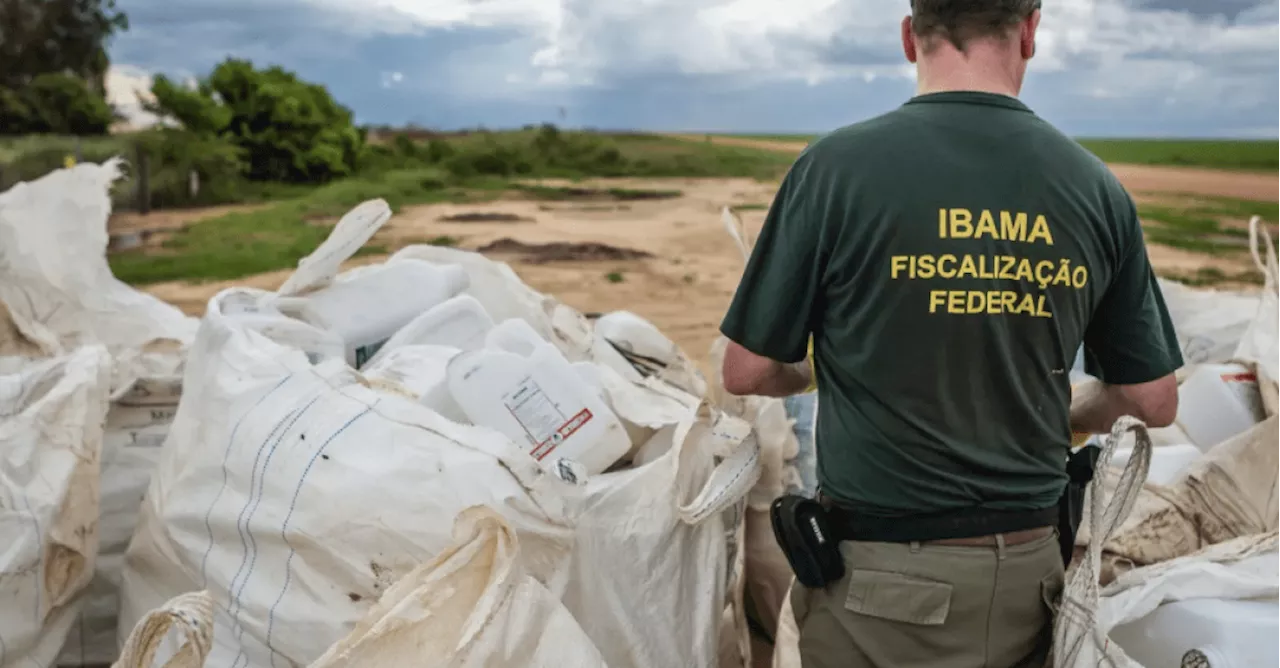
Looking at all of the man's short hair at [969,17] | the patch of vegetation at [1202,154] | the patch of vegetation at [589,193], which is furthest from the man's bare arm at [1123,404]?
the patch of vegetation at [589,193]

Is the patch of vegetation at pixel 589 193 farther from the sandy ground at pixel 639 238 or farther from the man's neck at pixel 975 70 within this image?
the man's neck at pixel 975 70

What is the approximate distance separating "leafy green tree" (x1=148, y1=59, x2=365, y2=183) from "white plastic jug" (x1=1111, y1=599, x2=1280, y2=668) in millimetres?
8623

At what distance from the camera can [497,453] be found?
1.57 metres

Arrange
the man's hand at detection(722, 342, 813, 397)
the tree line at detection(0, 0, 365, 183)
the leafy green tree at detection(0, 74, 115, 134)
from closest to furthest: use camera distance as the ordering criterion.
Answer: the man's hand at detection(722, 342, 813, 397) < the tree line at detection(0, 0, 365, 183) < the leafy green tree at detection(0, 74, 115, 134)

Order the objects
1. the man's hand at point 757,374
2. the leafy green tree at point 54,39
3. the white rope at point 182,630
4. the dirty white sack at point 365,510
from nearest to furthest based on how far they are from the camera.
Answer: the white rope at point 182,630 < the man's hand at point 757,374 < the dirty white sack at point 365,510 < the leafy green tree at point 54,39

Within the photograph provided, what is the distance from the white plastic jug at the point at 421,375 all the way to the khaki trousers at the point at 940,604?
0.77 metres

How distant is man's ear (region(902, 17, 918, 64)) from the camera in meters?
1.43

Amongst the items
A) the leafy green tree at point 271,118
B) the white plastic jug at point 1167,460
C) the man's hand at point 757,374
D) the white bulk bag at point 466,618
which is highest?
the leafy green tree at point 271,118

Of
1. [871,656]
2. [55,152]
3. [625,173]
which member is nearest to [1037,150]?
[871,656]

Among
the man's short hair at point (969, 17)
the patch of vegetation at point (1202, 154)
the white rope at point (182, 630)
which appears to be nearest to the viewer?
the white rope at point (182, 630)

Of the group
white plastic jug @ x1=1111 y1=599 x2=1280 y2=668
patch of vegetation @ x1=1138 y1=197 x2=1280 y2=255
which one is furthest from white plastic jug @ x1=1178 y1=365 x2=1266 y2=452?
patch of vegetation @ x1=1138 y1=197 x2=1280 y2=255

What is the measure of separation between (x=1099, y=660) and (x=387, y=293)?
173 centimetres

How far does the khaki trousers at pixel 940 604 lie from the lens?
4.54ft

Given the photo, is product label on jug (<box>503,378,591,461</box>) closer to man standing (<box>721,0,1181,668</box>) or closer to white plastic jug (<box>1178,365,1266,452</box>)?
man standing (<box>721,0,1181,668</box>)
